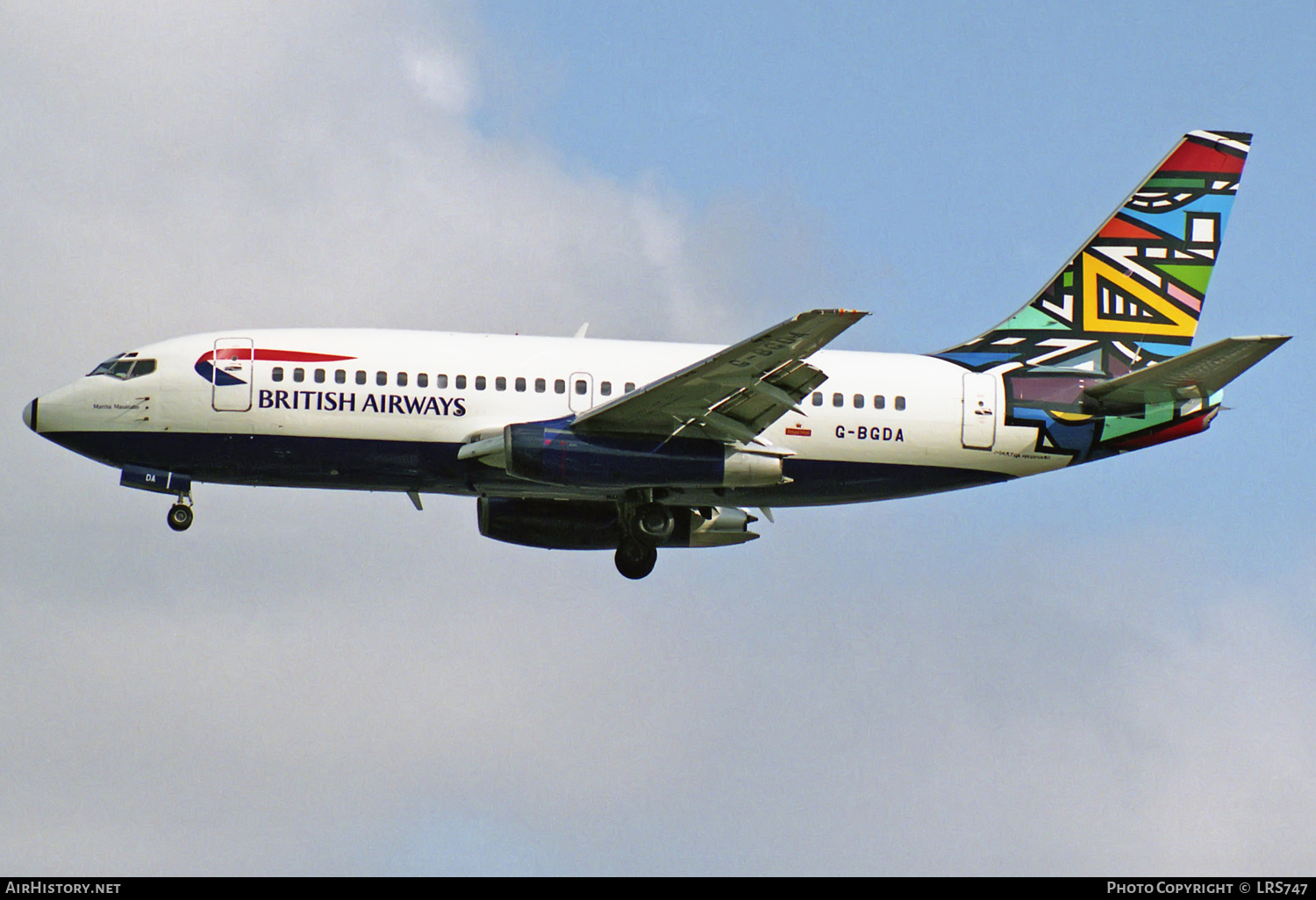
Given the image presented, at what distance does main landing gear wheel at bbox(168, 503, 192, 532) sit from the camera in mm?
41219

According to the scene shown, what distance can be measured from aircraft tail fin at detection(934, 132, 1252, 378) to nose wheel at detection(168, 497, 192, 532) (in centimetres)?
1799

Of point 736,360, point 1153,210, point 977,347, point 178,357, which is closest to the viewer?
point 736,360

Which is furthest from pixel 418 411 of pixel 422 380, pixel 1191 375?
pixel 1191 375

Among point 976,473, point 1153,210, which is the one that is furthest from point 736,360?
point 1153,210

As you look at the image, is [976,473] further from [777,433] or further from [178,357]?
[178,357]

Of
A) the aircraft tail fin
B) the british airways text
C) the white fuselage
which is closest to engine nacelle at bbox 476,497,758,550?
the white fuselage

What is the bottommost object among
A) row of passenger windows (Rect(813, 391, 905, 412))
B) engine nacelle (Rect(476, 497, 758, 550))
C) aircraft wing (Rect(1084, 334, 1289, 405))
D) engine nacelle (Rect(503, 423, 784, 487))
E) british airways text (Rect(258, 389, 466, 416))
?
engine nacelle (Rect(476, 497, 758, 550))

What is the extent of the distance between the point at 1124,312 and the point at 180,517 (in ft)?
77.4

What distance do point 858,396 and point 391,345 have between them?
35.2ft

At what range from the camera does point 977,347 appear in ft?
147

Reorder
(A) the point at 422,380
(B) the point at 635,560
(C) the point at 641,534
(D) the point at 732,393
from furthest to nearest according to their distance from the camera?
(B) the point at 635,560 < (C) the point at 641,534 < (A) the point at 422,380 < (D) the point at 732,393

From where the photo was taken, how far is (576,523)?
4472 centimetres

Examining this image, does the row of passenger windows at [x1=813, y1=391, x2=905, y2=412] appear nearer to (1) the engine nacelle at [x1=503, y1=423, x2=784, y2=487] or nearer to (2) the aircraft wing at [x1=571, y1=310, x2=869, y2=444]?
(2) the aircraft wing at [x1=571, y1=310, x2=869, y2=444]

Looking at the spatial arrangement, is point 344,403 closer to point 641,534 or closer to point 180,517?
point 180,517
